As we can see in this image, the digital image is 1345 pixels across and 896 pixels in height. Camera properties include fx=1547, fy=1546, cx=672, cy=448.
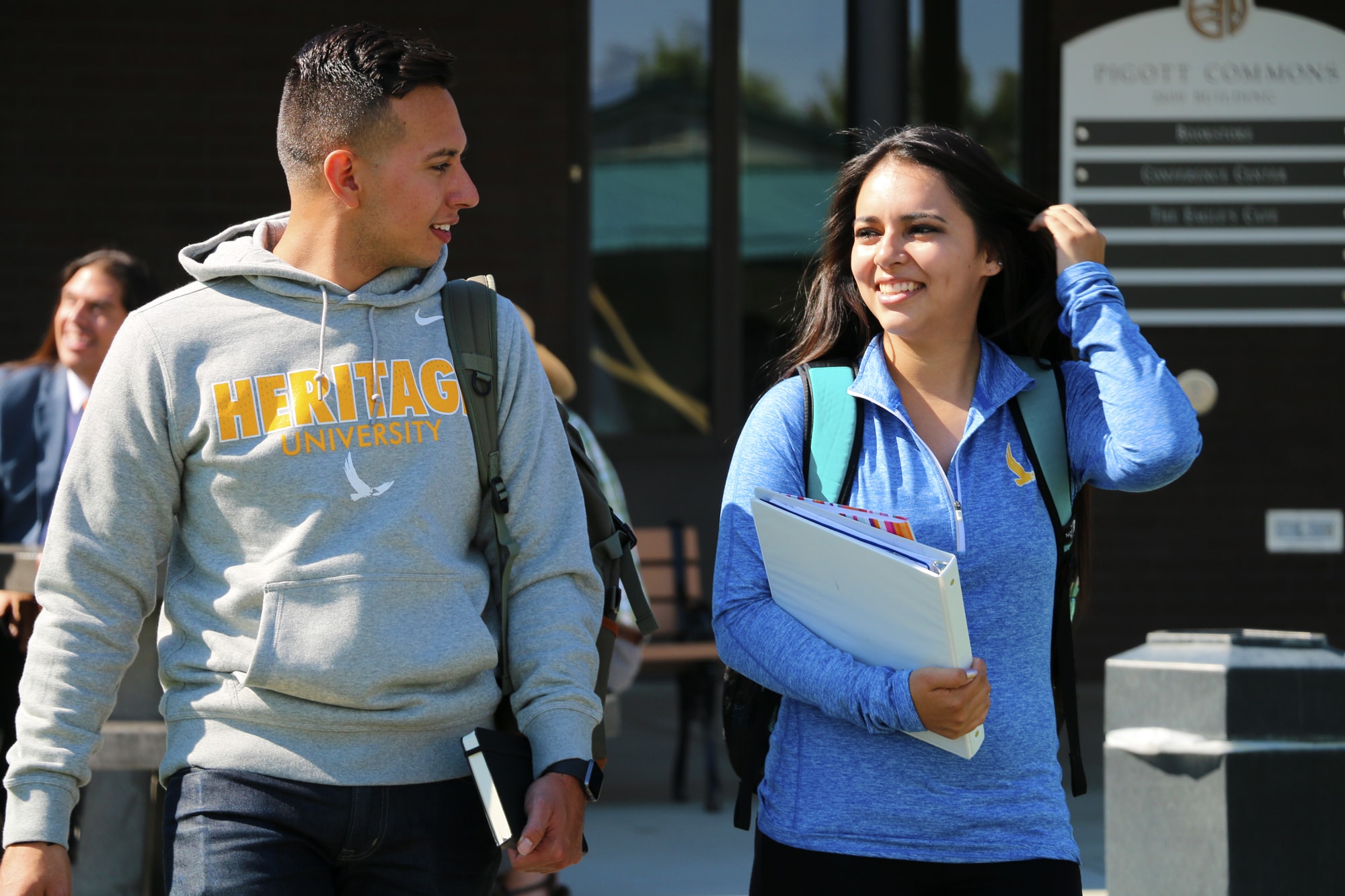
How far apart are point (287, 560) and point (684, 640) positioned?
4958 mm

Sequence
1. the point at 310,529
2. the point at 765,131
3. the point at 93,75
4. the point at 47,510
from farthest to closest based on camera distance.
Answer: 1. the point at 765,131
2. the point at 93,75
3. the point at 47,510
4. the point at 310,529

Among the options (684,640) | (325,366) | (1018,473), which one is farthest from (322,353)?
(684,640)

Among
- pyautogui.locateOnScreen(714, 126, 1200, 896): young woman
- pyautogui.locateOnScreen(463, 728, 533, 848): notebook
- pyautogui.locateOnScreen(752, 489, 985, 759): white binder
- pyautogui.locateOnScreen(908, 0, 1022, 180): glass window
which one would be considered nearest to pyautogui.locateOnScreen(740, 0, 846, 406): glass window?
pyautogui.locateOnScreen(908, 0, 1022, 180): glass window

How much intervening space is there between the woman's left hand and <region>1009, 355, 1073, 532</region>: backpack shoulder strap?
0.72ft

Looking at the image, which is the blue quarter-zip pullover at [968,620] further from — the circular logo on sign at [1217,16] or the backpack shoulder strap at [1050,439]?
the circular logo on sign at [1217,16]

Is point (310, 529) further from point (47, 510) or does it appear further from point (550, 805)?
point (47, 510)

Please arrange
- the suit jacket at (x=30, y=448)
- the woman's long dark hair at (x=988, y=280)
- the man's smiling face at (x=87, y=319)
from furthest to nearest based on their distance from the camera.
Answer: the man's smiling face at (x=87, y=319) → the suit jacket at (x=30, y=448) → the woman's long dark hair at (x=988, y=280)

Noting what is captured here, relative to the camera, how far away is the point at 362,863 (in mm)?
2121

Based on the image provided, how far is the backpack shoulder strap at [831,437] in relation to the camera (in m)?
2.43

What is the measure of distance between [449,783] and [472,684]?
0.46 ft

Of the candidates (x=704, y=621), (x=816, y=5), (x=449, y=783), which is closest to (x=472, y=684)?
(x=449, y=783)

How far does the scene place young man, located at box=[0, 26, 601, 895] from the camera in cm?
209

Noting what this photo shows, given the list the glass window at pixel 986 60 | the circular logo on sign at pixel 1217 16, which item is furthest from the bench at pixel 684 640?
the circular logo on sign at pixel 1217 16

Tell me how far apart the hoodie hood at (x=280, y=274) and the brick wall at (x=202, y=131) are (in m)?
5.62
